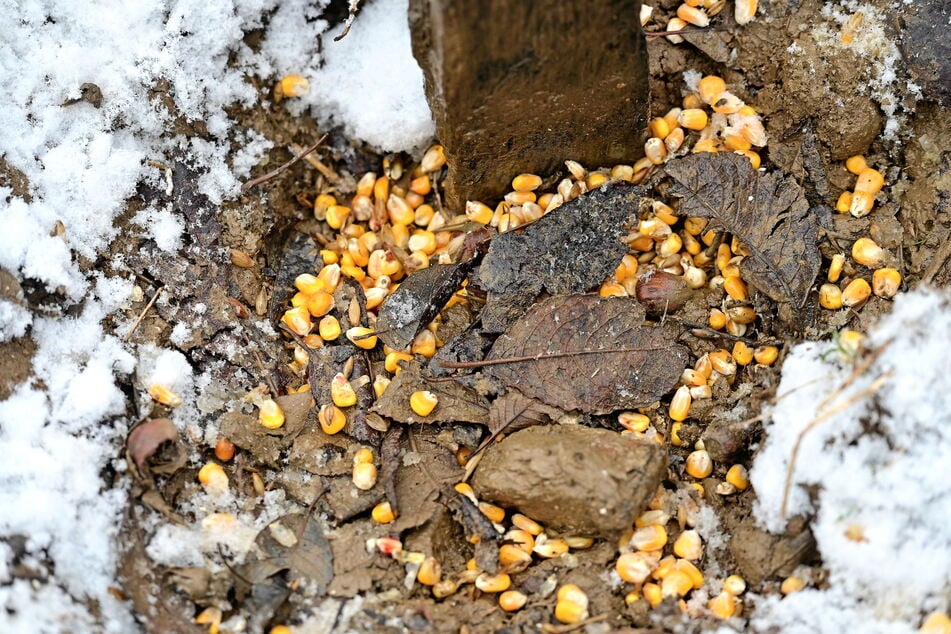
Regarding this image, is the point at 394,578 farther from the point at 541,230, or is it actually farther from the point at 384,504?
the point at 541,230

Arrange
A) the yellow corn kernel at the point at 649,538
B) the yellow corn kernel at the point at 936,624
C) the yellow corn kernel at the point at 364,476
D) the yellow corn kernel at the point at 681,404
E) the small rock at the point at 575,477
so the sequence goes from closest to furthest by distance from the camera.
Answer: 1. the yellow corn kernel at the point at 936,624
2. the small rock at the point at 575,477
3. the yellow corn kernel at the point at 649,538
4. the yellow corn kernel at the point at 364,476
5. the yellow corn kernel at the point at 681,404

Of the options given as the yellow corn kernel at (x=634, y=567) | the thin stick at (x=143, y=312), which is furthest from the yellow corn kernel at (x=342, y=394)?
the yellow corn kernel at (x=634, y=567)

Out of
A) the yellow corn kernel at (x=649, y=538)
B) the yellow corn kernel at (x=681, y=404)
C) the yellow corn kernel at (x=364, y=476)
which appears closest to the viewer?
the yellow corn kernel at (x=649, y=538)

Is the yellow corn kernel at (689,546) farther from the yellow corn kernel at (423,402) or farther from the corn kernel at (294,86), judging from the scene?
the corn kernel at (294,86)

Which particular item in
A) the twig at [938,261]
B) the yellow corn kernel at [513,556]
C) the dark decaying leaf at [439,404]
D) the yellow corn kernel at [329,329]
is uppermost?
the yellow corn kernel at [329,329]

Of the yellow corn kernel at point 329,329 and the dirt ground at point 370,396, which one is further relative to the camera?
the yellow corn kernel at point 329,329

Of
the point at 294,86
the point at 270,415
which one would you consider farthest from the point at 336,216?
the point at 270,415

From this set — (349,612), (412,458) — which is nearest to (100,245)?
(412,458)

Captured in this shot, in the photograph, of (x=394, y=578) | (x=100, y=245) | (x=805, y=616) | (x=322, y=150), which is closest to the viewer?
(x=805, y=616)
